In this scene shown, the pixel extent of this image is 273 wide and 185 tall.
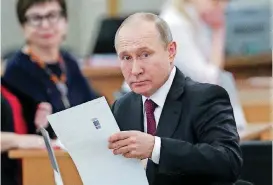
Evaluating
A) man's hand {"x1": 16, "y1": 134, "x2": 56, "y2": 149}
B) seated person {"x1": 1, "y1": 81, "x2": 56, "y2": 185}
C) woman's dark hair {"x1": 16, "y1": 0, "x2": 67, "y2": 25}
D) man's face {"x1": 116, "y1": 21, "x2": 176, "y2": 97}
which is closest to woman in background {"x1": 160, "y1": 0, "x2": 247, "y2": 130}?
woman's dark hair {"x1": 16, "y1": 0, "x2": 67, "y2": 25}

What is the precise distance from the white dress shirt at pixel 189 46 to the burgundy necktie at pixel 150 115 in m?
1.87

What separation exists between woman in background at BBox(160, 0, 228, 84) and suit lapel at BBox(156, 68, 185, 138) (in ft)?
6.14

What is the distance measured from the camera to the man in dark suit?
2.03 meters

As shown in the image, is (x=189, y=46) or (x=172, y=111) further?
(x=189, y=46)

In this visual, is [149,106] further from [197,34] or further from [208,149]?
[197,34]

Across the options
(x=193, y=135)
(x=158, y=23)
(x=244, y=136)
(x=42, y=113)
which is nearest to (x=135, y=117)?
(x=193, y=135)

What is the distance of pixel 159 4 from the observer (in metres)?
9.48

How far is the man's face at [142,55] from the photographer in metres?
2.04

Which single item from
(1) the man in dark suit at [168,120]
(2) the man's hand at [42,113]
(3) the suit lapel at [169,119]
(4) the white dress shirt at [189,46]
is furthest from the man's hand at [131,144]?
(4) the white dress shirt at [189,46]

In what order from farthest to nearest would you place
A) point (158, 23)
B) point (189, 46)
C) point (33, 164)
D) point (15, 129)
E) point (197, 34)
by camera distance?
point (197, 34), point (189, 46), point (15, 129), point (33, 164), point (158, 23)

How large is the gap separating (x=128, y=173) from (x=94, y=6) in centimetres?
763

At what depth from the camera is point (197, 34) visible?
14.5ft

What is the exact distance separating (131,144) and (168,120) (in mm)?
Result: 231

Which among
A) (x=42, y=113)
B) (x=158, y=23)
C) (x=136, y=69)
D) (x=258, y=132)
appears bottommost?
(x=258, y=132)
